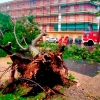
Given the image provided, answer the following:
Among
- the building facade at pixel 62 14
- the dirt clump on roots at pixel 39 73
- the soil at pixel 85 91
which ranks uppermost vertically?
the building facade at pixel 62 14

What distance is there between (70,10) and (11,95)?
38.0 meters

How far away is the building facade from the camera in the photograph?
127 feet

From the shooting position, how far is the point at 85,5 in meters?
38.4

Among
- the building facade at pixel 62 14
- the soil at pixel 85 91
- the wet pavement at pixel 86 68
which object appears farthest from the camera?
the building facade at pixel 62 14

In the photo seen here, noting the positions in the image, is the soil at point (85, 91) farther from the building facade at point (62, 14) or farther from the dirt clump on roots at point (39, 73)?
the building facade at point (62, 14)

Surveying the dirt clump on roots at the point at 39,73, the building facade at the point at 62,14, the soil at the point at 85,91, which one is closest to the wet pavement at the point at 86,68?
the soil at the point at 85,91

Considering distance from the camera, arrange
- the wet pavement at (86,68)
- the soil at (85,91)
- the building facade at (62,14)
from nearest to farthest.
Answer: the soil at (85,91), the wet pavement at (86,68), the building facade at (62,14)

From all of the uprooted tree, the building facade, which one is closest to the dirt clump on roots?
the uprooted tree

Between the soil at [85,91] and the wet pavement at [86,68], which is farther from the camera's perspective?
the wet pavement at [86,68]

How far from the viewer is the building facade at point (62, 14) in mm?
38838

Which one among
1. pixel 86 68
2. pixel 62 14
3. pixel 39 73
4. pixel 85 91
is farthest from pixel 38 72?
pixel 62 14

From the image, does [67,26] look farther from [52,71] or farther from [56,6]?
[52,71]

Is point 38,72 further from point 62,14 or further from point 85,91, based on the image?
point 62,14

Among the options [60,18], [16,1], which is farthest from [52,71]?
[16,1]
